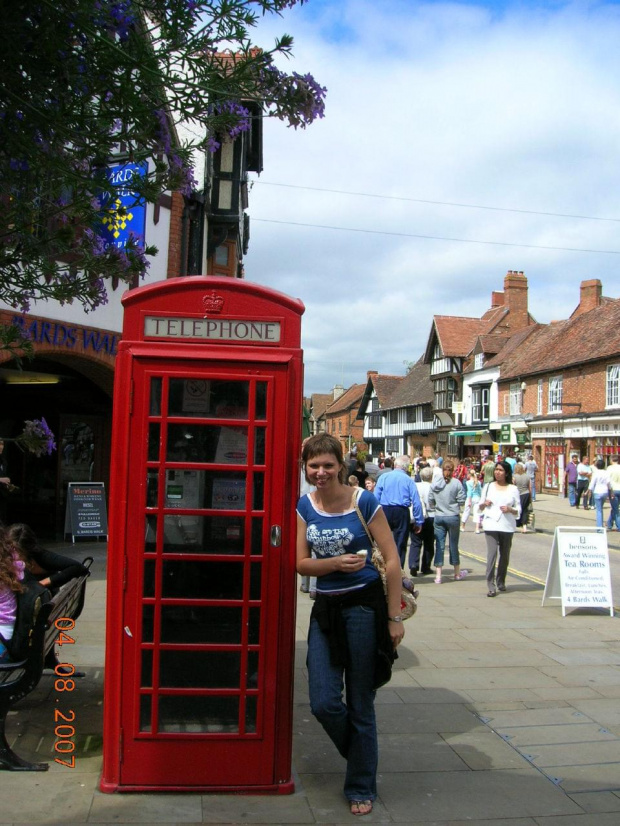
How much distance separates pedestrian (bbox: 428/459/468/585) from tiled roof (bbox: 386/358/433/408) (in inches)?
1940

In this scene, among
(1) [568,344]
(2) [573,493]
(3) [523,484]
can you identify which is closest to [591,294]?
(1) [568,344]

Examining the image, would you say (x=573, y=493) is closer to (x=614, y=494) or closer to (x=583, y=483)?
(x=583, y=483)

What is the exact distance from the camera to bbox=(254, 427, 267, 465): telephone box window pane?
4355 mm

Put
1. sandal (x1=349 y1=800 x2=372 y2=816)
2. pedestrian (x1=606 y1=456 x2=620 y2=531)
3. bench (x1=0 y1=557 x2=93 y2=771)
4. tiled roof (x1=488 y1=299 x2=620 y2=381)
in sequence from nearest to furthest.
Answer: sandal (x1=349 y1=800 x2=372 y2=816)
bench (x1=0 y1=557 x2=93 y2=771)
pedestrian (x1=606 y1=456 x2=620 y2=531)
tiled roof (x1=488 y1=299 x2=620 y2=381)

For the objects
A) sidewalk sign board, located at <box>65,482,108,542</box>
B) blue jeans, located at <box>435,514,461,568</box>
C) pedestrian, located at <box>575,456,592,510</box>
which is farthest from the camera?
pedestrian, located at <box>575,456,592,510</box>

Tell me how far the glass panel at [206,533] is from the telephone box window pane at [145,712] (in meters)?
0.78

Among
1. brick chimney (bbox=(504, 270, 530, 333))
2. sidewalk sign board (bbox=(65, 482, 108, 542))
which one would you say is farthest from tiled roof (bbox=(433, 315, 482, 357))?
sidewalk sign board (bbox=(65, 482, 108, 542))

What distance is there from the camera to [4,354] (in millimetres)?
10508

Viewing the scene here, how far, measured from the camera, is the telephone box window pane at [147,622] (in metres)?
4.33

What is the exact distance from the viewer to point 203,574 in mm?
4371

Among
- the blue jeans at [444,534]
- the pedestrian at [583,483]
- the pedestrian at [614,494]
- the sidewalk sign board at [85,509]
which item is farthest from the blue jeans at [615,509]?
the sidewalk sign board at [85,509]

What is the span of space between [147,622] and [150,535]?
449 mm

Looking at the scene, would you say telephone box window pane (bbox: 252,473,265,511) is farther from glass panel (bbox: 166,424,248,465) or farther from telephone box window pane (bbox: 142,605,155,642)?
telephone box window pane (bbox: 142,605,155,642)

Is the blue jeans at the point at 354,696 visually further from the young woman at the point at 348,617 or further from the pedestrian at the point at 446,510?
the pedestrian at the point at 446,510
